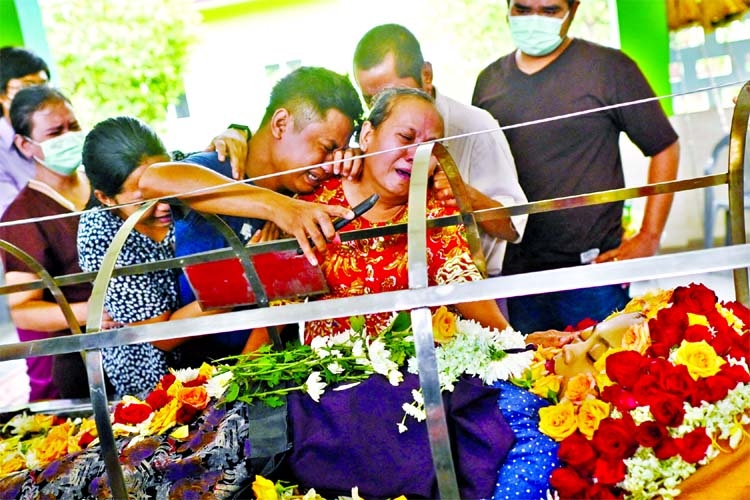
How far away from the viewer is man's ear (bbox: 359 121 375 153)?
316cm

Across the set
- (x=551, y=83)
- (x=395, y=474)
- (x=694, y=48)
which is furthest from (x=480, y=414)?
(x=694, y=48)

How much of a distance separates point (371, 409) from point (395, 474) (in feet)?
0.63

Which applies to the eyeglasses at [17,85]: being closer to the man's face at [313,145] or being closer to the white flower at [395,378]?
the man's face at [313,145]

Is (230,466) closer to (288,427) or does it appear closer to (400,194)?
(288,427)

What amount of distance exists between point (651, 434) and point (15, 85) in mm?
3307

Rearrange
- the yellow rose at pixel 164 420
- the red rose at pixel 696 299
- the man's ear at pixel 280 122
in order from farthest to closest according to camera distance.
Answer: the man's ear at pixel 280 122, the yellow rose at pixel 164 420, the red rose at pixel 696 299

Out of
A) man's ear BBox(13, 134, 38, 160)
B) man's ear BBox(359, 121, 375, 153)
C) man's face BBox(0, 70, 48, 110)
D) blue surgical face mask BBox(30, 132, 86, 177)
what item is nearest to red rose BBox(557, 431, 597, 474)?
man's ear BBox(359, 121, 375, 153)

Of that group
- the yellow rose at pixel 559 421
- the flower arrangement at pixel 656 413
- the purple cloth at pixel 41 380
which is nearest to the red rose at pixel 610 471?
the flower arrangement at pixel 656 413

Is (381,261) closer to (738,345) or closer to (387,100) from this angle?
(387,100)

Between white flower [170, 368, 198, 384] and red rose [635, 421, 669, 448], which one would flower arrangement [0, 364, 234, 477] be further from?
red rose [635, 421, 669, 448]

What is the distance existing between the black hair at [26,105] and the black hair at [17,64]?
0.24 feet

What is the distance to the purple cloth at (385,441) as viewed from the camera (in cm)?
205

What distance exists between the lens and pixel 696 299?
223 centimetres

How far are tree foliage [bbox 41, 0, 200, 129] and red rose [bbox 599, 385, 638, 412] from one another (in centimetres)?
243
